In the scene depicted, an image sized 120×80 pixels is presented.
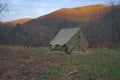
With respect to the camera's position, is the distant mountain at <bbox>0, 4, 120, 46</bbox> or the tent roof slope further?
the distant mountain at <bbox>0, 4, 120, 46</bbox>

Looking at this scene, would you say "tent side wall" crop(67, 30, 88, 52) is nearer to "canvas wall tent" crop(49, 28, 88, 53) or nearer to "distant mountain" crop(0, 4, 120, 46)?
"canvas wall tent" crop(49, 28, 88, 53)

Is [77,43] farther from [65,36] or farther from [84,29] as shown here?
[84,29]

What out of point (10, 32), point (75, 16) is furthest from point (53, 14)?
point (10, 32)

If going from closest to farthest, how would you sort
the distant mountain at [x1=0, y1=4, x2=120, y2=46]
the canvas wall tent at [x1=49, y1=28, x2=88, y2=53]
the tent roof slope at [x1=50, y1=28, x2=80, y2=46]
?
the canvas wall tent at [x1=49, y1=28, x2=88, y2=53], the tent roof slope at [x1=50, y1=28, x2=80, y2=46], the distant mountain at [x1=0, y1=4, x2=120, y2=46]

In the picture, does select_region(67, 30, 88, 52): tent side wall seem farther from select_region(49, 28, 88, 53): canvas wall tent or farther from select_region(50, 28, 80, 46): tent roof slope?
select_region(50, 28, 80, 46): tent roof slope

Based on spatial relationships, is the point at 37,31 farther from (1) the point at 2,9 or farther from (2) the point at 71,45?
(2) the point at 71,45

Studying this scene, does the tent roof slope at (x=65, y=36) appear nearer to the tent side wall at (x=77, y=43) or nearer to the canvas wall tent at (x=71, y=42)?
the canvas wall tent at (x=71, y=42)

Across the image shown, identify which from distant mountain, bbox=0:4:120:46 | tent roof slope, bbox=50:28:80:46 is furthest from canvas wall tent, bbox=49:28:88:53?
distant mountain, bbox=0:4:120:46

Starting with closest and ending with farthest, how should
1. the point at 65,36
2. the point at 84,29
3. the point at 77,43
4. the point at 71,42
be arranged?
the point at 71,42 < the point at 77,43 < the point at 65,36 < the point at 84,29

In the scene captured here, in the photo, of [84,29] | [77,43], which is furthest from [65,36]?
[84,29]

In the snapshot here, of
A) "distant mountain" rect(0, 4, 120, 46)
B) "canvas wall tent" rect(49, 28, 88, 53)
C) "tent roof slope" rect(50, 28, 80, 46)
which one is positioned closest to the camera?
"canvas wall tent" rect(49, 28, 88, 53)

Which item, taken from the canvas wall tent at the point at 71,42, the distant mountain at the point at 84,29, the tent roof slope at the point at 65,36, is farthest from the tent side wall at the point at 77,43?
the distant mountain at the point at 84,29

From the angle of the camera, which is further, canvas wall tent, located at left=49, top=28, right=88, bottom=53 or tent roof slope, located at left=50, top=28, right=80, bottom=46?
tent roof slope, located at left=50, top=28, right=80, bottom=46

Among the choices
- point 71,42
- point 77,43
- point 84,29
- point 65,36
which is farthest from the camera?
point 84,29
